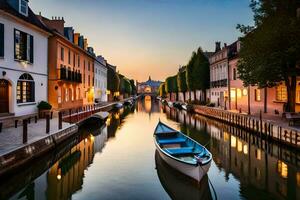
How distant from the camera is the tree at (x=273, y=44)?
816 inches

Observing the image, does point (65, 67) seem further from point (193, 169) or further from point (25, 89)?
point (193, 169)

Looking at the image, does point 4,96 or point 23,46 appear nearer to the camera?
point 4,96

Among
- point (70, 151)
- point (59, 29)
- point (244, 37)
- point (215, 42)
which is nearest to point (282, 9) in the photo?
point (244, 37)

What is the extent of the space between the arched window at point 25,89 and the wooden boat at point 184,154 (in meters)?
12.4

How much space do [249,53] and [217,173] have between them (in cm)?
1444

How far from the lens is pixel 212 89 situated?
5334 cm

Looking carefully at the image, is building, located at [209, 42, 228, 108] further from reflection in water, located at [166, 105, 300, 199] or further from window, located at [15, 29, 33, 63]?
window, located at [15, 29, 33, 63]

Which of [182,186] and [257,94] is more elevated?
[257,94]

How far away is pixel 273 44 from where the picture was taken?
21.5m

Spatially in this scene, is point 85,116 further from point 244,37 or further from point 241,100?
point 241,100

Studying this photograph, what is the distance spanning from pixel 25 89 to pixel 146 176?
1582 cm

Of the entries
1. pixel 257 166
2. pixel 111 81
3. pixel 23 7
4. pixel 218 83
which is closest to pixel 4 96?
pixel 23 7

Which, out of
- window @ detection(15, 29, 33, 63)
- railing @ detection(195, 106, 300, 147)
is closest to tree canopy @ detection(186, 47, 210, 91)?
railing @ detection(195, 106, 300, 147)


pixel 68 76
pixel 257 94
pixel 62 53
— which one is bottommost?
pixel 257 94
